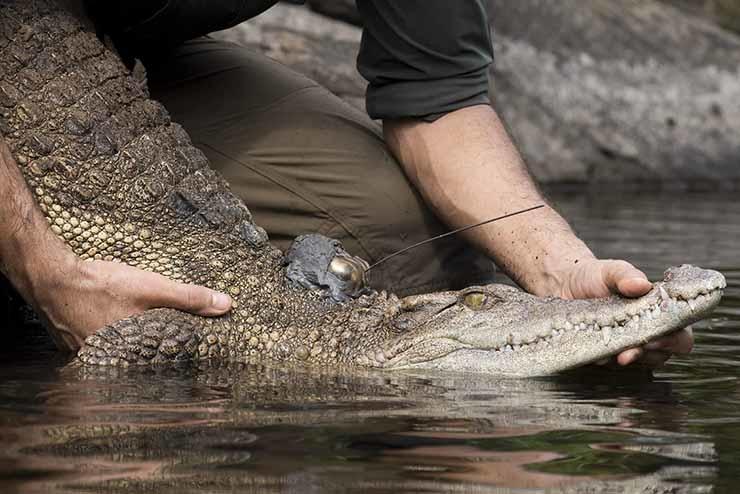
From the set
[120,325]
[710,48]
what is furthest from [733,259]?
[710,48]

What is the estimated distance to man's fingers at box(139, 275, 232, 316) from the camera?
12.2ft

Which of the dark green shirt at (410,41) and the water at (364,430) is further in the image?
the dark green shirt at (410,41)

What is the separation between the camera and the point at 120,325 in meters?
3.66

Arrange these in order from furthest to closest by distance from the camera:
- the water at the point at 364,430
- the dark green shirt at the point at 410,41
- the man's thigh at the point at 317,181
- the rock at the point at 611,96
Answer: the rock at the point at 611,96, the man's thigh at the point at 317,181, the dark green shirt at the point at 410,41, the water at the point at 364,430

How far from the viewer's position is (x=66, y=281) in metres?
3.67

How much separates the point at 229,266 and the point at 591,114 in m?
6.38

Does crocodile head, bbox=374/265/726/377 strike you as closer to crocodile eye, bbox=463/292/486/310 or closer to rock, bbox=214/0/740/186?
crocodile eye, bbox=463/292/486/310

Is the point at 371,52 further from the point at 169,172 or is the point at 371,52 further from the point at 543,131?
the point at 543,131

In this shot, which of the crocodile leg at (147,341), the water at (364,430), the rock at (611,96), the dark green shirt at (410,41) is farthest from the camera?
the rock at (611,96)

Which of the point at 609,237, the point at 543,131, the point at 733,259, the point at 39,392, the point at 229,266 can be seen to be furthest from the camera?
the point at 543,131

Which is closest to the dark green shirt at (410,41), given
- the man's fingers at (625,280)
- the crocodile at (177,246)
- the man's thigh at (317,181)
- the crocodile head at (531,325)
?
the man's thigh at (317,181)

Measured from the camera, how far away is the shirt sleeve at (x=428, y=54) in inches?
175

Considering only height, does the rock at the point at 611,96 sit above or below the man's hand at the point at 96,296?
above

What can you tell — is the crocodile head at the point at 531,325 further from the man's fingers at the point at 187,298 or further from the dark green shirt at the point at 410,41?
the dark green shirt at the point at 410,41
